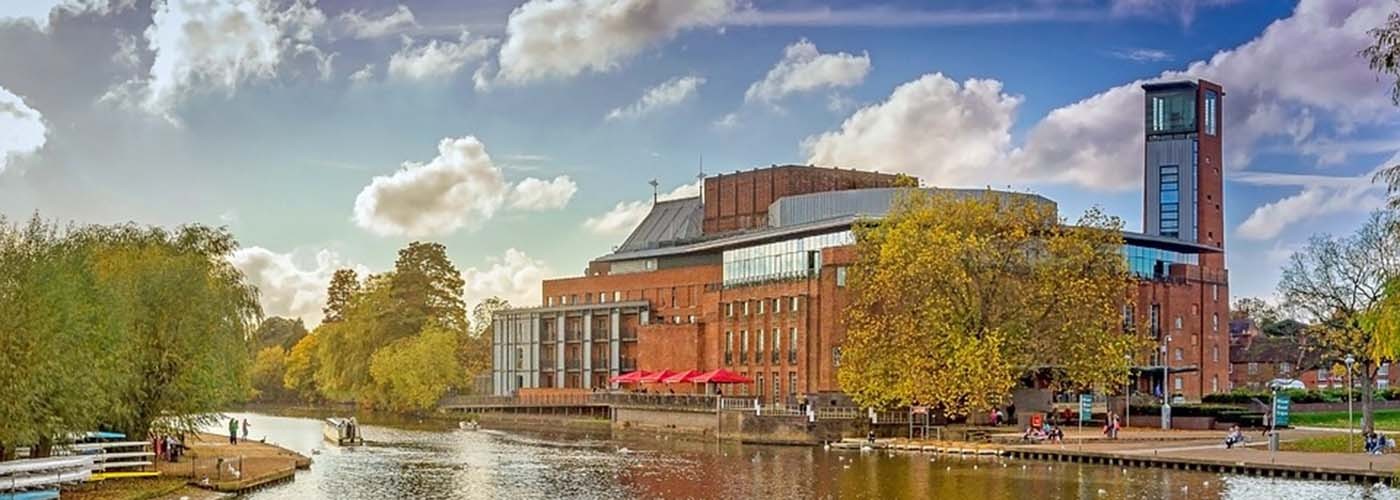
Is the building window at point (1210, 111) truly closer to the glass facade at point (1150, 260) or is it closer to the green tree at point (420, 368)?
the glass facade at point (1150, 260)

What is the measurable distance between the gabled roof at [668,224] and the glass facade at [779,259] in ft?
83.4

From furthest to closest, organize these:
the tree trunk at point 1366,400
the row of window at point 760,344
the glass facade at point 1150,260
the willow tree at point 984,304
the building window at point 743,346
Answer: the glass facade at point 1150,260
the building window at point 743,346
the row of window at point 760,344
the willow tree at point 984,304
the tree trunk at point 1366,400

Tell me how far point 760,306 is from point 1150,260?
93.4 feet

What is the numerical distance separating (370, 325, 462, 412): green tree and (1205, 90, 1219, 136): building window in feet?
235

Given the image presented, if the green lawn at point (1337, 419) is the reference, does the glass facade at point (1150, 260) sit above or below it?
above

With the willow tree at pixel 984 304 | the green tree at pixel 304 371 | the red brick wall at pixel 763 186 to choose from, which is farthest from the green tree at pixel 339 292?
the willow tree at pixel 984 304

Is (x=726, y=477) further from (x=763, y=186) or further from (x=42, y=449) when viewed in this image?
(x=763, y=186)

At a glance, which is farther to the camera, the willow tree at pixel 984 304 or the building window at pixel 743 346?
the building window at pixel 743 346

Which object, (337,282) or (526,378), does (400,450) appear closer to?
(526,378)

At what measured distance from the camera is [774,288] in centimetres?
10706

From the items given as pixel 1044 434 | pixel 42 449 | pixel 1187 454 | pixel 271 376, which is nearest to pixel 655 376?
pixel 1044 434

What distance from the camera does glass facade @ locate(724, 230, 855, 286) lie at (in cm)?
10425

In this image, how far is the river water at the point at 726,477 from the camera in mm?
53406

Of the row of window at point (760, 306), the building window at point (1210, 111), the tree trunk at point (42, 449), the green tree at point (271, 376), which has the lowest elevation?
the green tree at point (271, 376)
